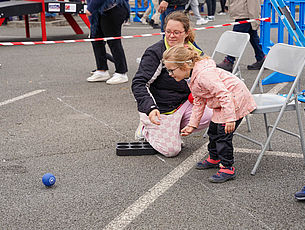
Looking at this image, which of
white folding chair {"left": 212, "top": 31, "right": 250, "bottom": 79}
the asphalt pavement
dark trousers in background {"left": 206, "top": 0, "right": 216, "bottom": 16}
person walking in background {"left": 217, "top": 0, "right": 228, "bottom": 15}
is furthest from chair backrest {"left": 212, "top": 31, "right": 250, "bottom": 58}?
person walking in background {"left": 217, "top": 0, "right": 228, "bottom": 15}

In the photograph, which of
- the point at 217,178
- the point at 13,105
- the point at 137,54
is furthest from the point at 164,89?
the point at 137,54

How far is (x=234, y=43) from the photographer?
5.16 meters

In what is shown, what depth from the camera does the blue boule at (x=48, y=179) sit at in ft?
12.3

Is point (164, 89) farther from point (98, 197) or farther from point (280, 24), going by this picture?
point (280, 24)

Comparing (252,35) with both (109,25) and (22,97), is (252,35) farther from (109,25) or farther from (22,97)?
(22,97)

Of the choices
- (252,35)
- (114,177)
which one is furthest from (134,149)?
(252,35)

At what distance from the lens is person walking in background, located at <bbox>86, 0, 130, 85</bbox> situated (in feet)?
22.8

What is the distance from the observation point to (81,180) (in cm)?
394

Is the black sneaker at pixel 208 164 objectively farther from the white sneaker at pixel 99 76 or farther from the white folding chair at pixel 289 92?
the white sneaker at pixel 99 76

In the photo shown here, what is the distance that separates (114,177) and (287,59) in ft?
6.00

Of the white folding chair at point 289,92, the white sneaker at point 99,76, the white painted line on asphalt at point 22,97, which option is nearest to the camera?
the white folding chair at point 289,92

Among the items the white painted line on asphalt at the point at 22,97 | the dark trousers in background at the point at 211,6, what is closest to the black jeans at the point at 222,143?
the white painted line on asphalt at the point at 22,97

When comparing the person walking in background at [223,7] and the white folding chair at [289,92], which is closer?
the white folding chair at [289,92]

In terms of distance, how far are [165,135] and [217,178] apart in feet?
2.63
